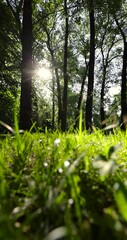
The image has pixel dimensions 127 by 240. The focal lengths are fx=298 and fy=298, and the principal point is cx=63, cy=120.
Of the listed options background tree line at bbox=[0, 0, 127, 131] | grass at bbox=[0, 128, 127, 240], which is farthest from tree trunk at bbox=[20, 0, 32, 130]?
grass at bbox=[0, 128, 127, 240]

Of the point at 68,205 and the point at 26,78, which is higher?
the point at 26,78

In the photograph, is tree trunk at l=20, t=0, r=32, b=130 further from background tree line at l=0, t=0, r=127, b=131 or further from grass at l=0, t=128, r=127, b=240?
grass at l=0, t=128, r=127, b=240

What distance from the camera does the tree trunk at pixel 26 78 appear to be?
9.30 meters

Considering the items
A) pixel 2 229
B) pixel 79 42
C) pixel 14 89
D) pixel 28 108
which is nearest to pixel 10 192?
pixel 2 229

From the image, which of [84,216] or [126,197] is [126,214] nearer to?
[126,197]

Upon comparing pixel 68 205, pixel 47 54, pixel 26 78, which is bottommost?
pixel 68 205

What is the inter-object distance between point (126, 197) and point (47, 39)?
3305 centimetres

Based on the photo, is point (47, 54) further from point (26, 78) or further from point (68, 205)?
point (68, 205)

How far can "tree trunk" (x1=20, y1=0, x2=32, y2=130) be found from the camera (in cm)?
930

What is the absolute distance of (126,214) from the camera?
835mm

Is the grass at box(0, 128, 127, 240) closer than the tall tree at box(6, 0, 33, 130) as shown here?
Yes

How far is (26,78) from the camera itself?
9.65 m

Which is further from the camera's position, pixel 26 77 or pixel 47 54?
pixel 47 54

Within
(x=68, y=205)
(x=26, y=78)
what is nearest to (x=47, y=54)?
(x=26, y=78)
